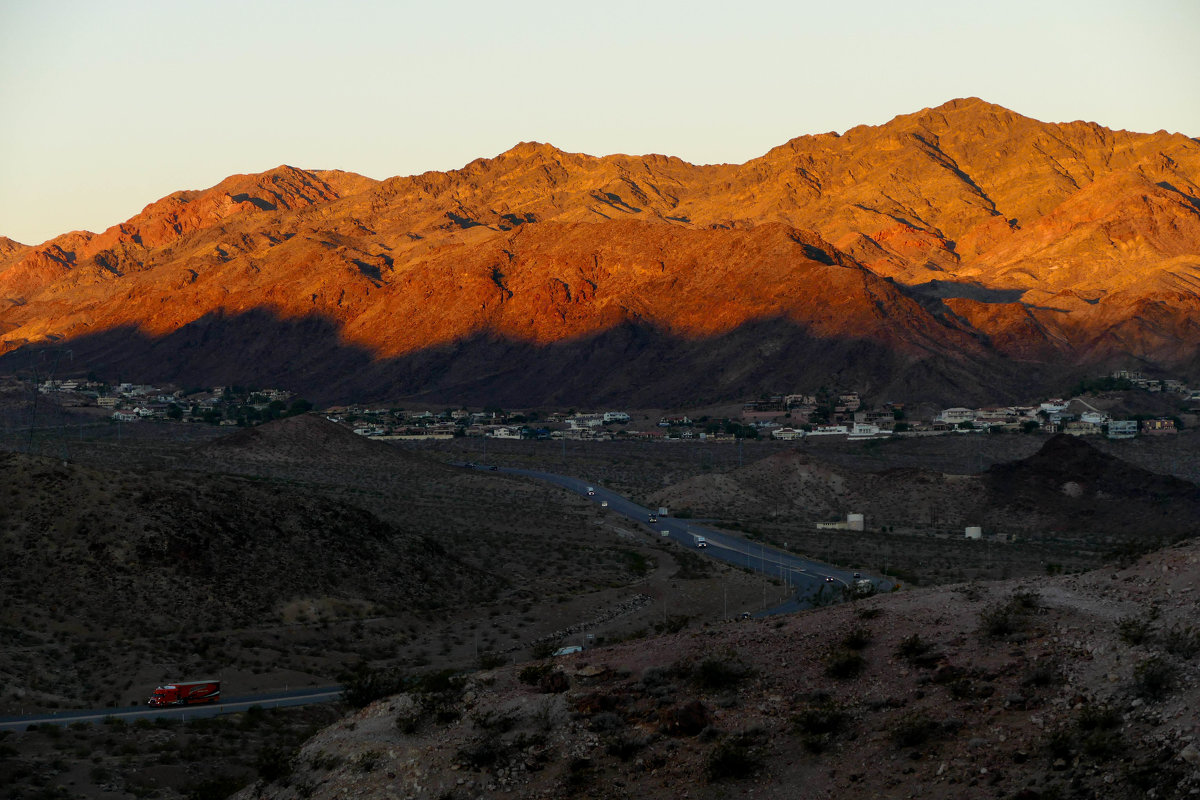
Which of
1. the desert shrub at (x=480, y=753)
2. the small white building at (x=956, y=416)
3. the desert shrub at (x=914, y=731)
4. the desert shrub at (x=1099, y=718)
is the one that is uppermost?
the desert shrub at (x=1099, y=718)

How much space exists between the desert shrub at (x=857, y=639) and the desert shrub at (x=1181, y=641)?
5.07 metres

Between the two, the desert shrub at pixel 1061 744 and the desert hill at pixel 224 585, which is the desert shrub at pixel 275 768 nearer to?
the desert shrub at pixel 1061 744

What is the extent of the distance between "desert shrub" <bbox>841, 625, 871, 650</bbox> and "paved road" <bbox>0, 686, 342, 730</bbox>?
59.9 ft

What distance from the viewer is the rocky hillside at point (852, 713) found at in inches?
736

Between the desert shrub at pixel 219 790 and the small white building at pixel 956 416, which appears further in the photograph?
the small white building at pixel 956 416

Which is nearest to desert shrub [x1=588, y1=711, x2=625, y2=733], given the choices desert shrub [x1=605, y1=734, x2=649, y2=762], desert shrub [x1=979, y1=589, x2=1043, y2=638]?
desert shrub [x1=605, y1=734, x2=649, y2=762]

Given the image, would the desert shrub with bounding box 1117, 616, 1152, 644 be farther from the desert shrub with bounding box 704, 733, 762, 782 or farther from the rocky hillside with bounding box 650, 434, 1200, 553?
the rocky hillside with bounding box 650, 434, 1200, 553

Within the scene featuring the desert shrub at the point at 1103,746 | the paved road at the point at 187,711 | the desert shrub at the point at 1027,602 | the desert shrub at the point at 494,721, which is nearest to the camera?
the desert shrub at the point at 1103,746

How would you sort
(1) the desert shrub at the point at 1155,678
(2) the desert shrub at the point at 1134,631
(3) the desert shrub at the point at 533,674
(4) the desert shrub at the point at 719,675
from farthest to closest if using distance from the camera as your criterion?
(3) the desert shrub at the point at 533,674
(4) the desert shrub at the point at 719,675
(2) the desert shrub at the point at 1134,631
(1) the desert shrub at the point at 1155,678

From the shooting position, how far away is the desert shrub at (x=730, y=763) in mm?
20172

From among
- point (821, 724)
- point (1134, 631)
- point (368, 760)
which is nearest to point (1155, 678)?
point (1134, 631)

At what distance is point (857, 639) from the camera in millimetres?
23641

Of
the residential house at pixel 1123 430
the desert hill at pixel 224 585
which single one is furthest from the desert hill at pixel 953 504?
the residential house at pixel 1123 430

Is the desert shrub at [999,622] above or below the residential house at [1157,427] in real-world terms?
above
